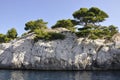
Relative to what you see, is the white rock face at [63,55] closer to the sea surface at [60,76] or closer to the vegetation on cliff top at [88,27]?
the vegetation on cliff top at [88,27]

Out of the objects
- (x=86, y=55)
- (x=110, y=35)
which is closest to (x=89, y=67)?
(x=86, y=55)

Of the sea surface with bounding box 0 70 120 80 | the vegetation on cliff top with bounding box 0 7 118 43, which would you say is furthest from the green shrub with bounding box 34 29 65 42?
the sea surface with bounding box 0 70 120 80

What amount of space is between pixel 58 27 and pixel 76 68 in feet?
47.7

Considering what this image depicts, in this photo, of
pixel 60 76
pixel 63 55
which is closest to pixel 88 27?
pixel 63 55

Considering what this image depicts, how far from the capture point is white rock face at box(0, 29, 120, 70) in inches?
1847

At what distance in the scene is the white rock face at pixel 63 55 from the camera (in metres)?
46.9

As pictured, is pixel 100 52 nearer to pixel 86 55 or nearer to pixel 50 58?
pixel 86 55

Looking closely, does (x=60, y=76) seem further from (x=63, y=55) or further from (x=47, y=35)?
(x=47, y=35)

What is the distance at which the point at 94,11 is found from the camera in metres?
52.9

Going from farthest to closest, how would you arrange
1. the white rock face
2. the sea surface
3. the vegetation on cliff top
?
the vegetation on cliff top
the white rock face
the sea surface

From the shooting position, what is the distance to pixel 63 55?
48.5m

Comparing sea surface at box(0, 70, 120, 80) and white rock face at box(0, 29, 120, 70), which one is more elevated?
white rock face at box(0, 29, 120, 70)

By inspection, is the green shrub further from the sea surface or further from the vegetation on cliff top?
the sea surface

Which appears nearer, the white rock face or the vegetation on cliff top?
the white rock face
